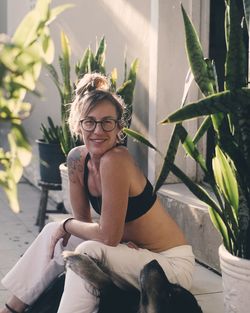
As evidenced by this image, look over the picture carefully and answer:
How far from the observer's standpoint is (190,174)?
16.1 feet

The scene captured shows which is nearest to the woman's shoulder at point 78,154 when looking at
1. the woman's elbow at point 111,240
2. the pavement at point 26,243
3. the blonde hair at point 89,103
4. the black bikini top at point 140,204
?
the blonde hair at point 89,103

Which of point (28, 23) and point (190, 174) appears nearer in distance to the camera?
point (28, 23)

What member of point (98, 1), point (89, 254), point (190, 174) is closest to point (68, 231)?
point (89, 254)

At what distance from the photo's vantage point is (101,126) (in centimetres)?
322

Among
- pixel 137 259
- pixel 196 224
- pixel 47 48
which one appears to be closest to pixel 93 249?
pixel 137 259

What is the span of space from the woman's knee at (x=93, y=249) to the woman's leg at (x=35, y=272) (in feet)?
1.15

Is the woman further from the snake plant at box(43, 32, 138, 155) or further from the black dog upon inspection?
the snake plant at box(43, 32, 138, 155)

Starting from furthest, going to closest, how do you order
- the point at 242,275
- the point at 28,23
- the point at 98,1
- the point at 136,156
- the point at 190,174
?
the point at 98,1, the point at 136,156, the point at 190,174, the point at 242,275, the point at 28,23

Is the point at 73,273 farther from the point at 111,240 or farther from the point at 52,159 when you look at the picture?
the point at 52,159

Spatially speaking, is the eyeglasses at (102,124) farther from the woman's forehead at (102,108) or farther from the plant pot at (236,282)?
the plant pot at (236,282)

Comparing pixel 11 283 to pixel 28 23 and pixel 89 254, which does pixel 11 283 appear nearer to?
pixel 89 254

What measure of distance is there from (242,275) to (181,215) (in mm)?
1680

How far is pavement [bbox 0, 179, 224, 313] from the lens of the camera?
3.61 m

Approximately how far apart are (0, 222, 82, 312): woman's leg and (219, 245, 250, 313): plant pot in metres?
0.85
